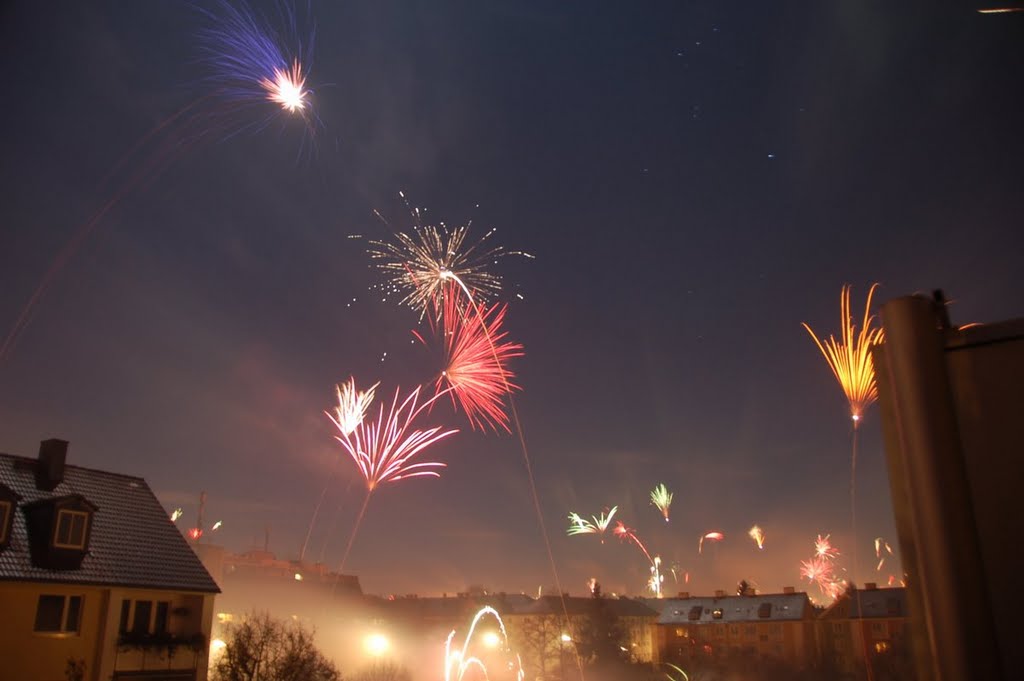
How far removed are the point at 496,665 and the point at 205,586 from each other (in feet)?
216

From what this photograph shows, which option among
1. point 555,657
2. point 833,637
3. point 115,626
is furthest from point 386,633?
point 115,626

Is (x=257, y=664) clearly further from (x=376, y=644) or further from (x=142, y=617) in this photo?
(x=376, y=644)

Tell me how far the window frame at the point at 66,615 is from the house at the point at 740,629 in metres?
70.4

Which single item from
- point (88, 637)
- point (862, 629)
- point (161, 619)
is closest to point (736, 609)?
point (862, 629)

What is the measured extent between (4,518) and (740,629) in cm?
7533

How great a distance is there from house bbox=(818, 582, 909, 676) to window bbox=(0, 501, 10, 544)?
71.2 meters

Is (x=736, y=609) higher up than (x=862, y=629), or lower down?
higher up

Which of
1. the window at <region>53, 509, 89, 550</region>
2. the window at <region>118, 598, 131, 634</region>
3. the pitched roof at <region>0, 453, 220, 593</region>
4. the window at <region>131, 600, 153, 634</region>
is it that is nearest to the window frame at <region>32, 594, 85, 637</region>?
the pitched roof at <region>0, 453, 220, 593</region>

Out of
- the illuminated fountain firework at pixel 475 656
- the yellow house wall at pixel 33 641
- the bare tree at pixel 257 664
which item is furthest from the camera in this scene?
the illuminated fountain firework at pixel 475 656

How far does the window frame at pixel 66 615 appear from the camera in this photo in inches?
806

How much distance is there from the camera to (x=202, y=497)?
9838cm

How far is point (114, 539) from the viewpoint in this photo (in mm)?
24172

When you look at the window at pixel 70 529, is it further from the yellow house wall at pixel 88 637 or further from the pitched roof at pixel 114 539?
the yellow house wall at pixel 88 637

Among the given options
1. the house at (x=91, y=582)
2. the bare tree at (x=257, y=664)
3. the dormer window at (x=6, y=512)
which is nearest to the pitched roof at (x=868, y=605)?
the bare tree at (x=257, y=664)
